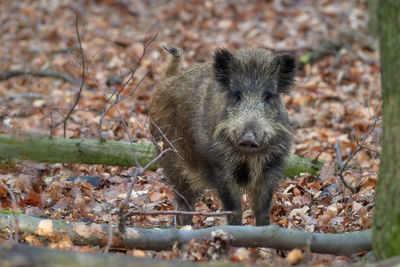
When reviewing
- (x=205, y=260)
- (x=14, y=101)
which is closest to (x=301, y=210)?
(x=205, y=260)

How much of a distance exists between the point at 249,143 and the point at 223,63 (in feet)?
3.40

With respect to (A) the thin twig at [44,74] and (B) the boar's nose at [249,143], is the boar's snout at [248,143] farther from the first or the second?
(A) the thin twig at [44,74]

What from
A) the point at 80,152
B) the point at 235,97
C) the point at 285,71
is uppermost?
the point at 285,71

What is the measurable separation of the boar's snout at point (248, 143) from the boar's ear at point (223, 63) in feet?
2.73

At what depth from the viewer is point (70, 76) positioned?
1066cm

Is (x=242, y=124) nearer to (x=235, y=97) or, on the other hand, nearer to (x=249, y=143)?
(x=249, y=143)

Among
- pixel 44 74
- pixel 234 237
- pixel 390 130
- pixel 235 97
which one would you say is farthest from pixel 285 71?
pixel 44 74

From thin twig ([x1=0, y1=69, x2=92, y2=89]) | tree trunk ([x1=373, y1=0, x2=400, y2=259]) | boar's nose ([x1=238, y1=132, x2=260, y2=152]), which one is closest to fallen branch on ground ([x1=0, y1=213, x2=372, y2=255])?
tree trunk ([x1=373, y1=0, x2=400, y2=259])

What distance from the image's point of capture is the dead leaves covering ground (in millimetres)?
5477

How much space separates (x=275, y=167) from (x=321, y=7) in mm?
9142

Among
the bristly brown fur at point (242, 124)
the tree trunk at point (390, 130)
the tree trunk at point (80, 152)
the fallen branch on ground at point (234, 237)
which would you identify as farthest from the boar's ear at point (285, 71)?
the tree trunk at point (390, 130)

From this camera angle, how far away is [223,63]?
530 centimetres

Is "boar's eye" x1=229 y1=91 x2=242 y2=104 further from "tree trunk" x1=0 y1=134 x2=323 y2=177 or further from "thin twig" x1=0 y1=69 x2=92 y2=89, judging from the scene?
"thin twig" x1=0 y1=69 x2=92 y2=89

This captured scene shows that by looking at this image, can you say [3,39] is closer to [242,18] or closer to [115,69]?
[115,69]
